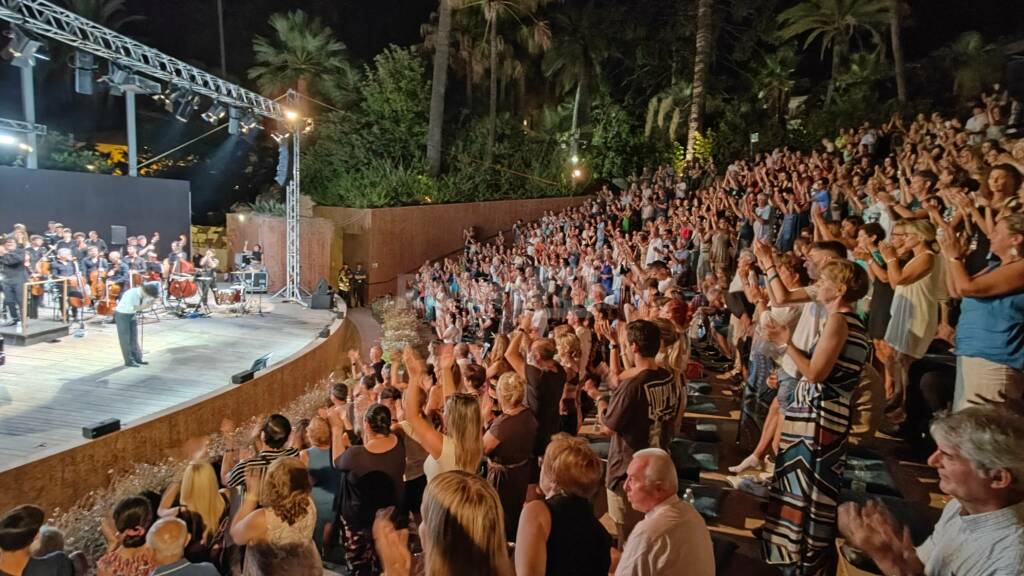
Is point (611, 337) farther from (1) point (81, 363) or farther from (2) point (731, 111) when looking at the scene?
(2) point (731, 111)

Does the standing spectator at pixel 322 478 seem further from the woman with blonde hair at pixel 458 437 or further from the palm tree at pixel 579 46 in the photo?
the palm tree at pixel 579 46

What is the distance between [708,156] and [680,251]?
1215 cm

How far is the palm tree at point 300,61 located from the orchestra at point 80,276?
10607 millimetres

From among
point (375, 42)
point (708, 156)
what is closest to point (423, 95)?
point (375, 42)

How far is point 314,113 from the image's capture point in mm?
23078

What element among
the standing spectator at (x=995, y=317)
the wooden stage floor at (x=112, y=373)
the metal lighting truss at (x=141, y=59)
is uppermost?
the metal lighting truss at (x=141, y=59)

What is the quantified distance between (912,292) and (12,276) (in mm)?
12332

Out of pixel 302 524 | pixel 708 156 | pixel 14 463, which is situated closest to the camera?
pixel 302 524

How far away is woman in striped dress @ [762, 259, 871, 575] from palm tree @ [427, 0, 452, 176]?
2001 centimetres

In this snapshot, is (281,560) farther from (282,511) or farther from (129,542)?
(129,542)

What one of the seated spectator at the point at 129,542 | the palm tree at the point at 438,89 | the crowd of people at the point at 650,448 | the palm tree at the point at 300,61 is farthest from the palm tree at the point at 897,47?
the seated spectator at the point at 129,542

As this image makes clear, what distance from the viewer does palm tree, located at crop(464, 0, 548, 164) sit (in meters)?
22.2

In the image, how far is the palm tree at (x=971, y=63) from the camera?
57.6 ft

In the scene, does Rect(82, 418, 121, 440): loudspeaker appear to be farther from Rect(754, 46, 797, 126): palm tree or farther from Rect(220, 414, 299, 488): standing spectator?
Rect(754, 46, 797, 126): palm tree
